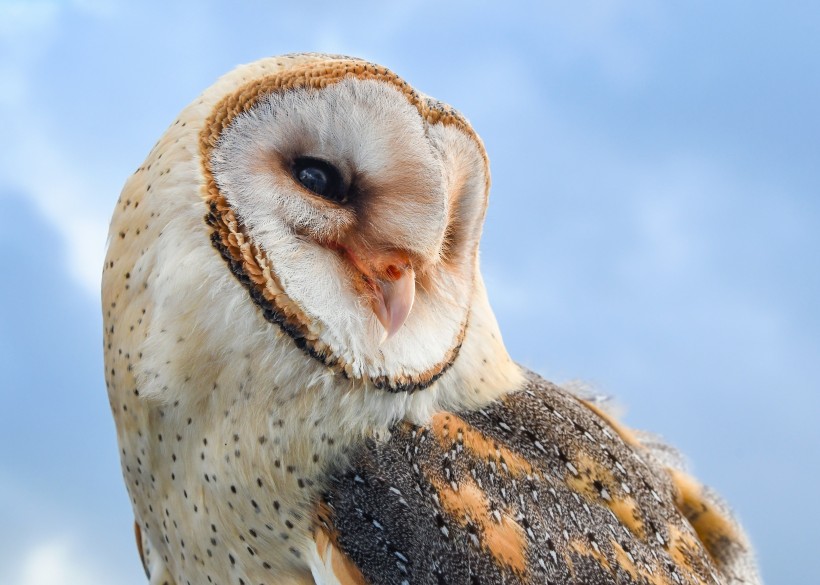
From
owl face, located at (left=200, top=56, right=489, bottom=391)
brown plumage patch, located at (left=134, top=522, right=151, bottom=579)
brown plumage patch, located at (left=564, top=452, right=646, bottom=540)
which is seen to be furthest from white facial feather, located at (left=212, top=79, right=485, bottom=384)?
brown plumage patch, located at (left=134, top=522, right=151, bottom=579)

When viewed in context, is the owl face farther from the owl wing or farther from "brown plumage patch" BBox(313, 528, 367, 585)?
"brown plumage patch" BBox(313, 528, 367, 585)

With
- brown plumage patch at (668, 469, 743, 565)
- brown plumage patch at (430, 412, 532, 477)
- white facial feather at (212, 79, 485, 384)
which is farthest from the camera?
brown plumage patch at (668, 469, 743, 565)

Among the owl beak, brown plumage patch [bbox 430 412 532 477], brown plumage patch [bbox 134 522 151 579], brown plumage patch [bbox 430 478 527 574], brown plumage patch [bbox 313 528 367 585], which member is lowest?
brown plumage patch [bbox 134 522 151 579]

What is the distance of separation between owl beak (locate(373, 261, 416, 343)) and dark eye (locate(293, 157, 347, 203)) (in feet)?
0.54

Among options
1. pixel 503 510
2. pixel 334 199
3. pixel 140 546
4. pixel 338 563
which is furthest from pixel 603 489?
pixel 140 546

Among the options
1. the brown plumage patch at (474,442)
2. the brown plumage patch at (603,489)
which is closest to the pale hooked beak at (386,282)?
the brown plumage patch at (474,442)

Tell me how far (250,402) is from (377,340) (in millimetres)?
269

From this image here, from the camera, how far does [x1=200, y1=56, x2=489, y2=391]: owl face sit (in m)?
1.33

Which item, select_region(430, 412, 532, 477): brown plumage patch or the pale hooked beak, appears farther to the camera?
select_region(430, 412, 532, 477): brown plumage patch

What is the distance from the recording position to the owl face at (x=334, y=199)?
1333 mm

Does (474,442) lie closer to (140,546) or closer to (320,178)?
(320,178)

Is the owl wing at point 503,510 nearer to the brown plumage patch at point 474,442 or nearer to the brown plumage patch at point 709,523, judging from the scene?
the brown plumage patch at point 474,442

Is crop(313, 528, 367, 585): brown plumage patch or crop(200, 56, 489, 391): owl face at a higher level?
crop(200, 56, 489, 391): owl face

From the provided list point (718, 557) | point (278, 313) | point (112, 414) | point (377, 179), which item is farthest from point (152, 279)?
point (718, 557)
